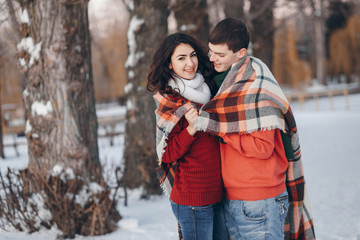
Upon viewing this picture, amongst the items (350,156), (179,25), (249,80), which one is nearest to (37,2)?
(249,80)

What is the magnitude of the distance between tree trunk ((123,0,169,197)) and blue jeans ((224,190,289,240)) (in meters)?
3.36

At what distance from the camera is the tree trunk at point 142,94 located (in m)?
5.38

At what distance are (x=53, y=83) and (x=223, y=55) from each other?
203cm

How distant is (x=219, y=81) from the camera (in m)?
2.22

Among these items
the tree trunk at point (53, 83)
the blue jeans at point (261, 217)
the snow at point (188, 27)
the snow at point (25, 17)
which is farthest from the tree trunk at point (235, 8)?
the blue jeans at point (261, 217)

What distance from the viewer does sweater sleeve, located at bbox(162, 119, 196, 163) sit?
2021 millimetres

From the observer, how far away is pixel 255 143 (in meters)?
1.94

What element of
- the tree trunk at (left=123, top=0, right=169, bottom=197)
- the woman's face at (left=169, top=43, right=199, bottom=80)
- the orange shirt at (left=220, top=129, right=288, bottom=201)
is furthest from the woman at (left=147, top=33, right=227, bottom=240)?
the tree trunk at (left=123, top=0, right=169, bottom=197)

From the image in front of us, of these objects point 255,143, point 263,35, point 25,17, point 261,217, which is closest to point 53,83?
point 25,17

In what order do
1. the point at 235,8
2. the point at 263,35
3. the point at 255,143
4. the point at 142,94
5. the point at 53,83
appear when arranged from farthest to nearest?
the point at 263,35, the point at 235,8, the point at 142,94, the point at 53,83, the point at 255,143

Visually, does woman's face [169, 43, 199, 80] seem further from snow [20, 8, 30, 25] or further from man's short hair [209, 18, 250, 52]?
snow [20, 8, 30, 25]

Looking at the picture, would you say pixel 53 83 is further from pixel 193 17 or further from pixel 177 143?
pixel 193 17

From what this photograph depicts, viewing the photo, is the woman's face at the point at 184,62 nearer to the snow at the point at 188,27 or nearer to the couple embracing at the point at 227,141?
the couple embracing at the point at 227,141

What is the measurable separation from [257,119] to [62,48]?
7.45ft
